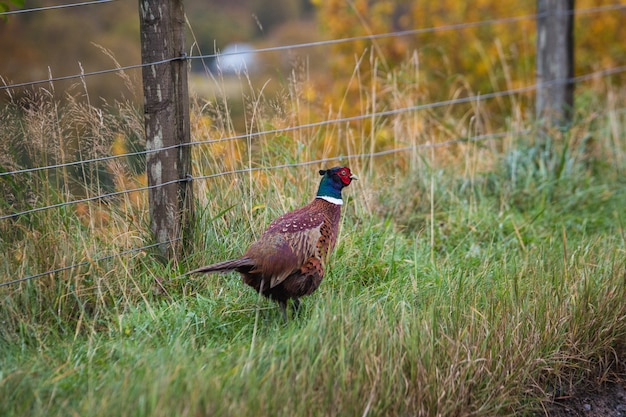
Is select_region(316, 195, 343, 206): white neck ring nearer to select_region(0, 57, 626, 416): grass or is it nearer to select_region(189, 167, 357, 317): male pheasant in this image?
select_region(189, 167, 357, 317): male pheasant

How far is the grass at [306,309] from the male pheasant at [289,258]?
0.14 m

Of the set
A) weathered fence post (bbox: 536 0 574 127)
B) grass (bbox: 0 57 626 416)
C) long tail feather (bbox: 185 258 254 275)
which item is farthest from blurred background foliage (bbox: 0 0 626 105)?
long tail feather (bbox: 185 258 254 275)

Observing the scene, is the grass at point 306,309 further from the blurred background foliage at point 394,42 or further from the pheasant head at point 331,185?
the blurred background foliage at point 394,42

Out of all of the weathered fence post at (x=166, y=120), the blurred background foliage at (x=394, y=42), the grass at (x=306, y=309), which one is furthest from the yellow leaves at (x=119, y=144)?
the blurred background foliage at (x=394, y=42)

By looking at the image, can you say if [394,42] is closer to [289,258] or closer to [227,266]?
[289,258]

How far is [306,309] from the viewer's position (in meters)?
3.55

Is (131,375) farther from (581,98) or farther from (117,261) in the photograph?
(581,98)

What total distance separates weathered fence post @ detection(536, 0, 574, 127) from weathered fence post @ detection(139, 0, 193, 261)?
3.73 m

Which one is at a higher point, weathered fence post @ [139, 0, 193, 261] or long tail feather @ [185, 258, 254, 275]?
weathered fence post @ [139, 0, 193, 261]

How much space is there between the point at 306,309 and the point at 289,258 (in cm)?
33

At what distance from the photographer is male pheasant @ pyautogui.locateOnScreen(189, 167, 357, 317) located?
333cm

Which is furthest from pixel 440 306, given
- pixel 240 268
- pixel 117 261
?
pixel 117 261

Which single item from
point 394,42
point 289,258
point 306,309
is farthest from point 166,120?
point 394,42

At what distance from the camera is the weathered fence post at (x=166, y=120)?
3.73 metres
